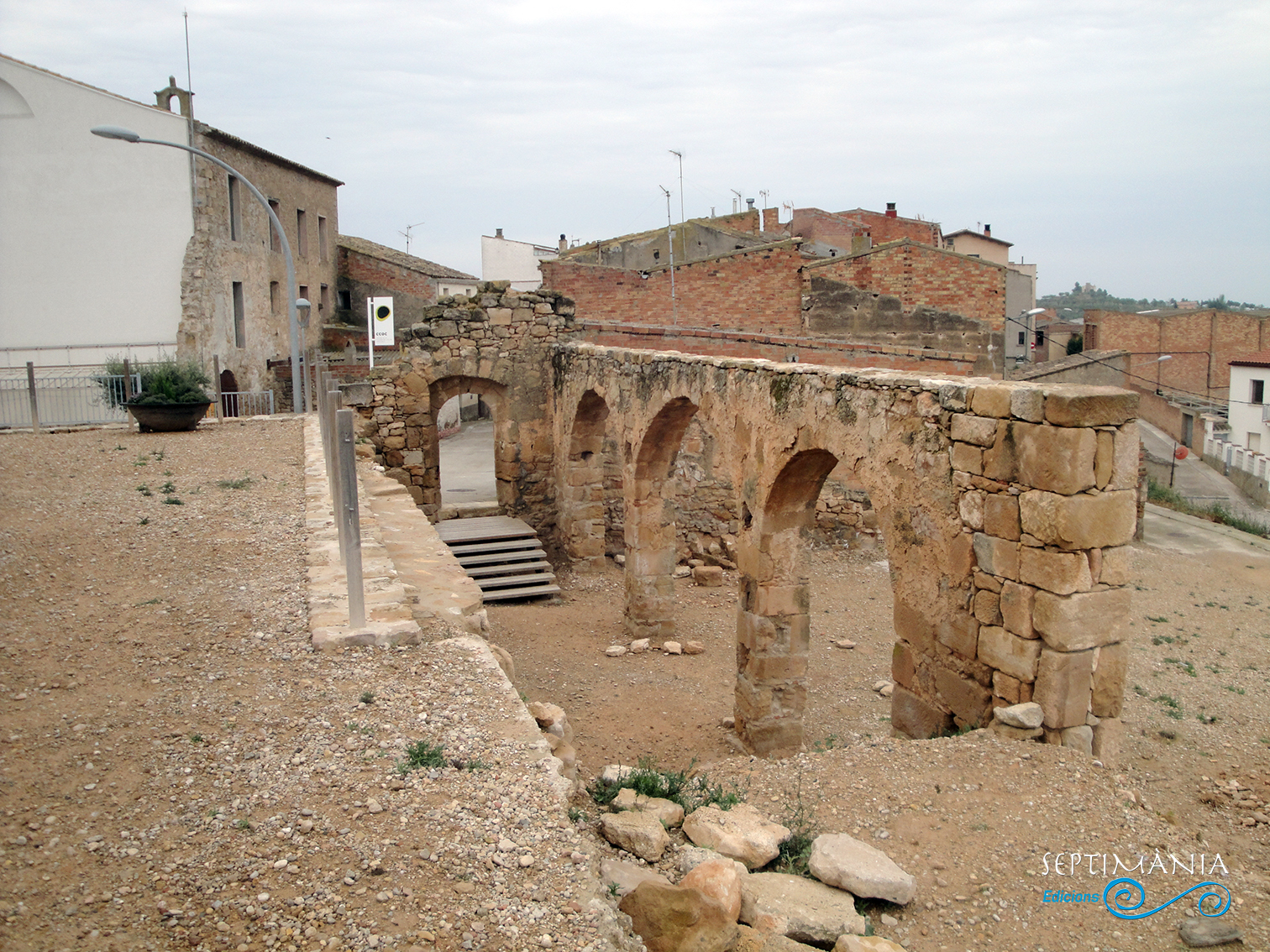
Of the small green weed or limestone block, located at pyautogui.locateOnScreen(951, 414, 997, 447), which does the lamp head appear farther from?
the small green weed

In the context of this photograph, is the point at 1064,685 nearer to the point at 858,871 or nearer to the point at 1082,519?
the point at 1082,519

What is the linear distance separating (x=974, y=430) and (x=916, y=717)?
2.24 m

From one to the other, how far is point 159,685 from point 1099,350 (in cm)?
3428

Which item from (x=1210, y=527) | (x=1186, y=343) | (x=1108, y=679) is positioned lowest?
(x=1210, y=527)

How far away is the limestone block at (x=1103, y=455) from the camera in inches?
214

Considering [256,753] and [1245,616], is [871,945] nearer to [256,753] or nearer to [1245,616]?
[256,753]

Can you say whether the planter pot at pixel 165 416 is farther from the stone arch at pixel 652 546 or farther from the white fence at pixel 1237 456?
the white fence at pixel 1237 456

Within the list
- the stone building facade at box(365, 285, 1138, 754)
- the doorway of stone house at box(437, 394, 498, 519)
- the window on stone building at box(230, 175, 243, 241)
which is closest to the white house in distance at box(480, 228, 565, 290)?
the doorway of stone house at box(437, 394, 498, 519)

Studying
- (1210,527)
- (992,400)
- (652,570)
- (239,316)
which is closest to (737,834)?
(992,400)

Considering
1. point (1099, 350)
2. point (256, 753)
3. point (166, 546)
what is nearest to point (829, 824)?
point (256, 753)

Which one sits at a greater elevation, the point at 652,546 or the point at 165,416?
the point at 165,416

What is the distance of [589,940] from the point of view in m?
2.74

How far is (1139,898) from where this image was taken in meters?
4.29

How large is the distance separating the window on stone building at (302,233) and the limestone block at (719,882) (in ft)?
94.5
